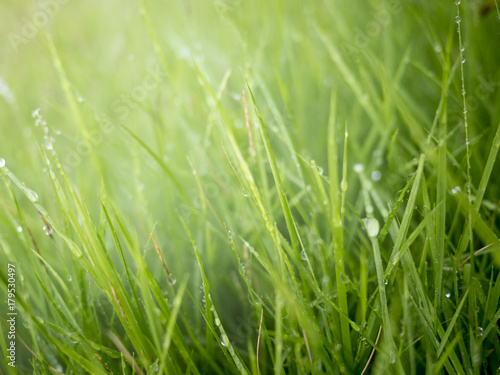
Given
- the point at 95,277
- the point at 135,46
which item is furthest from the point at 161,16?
the point at 95,277

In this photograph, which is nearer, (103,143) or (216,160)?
(216,160)

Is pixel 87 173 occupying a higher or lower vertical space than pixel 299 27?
lower

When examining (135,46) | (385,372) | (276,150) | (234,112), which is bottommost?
(385,372)

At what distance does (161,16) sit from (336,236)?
3.95 feet

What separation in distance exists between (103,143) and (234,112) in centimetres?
40

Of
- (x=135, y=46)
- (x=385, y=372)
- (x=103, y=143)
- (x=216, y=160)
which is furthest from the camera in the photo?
(x=135, y=46)

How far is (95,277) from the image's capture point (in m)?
0.45

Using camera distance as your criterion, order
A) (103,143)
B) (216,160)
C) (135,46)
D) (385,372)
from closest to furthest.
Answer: (385,372) < (216,160) < (103,143) < (135,46)

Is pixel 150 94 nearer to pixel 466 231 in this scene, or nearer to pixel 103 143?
pixel 103 143

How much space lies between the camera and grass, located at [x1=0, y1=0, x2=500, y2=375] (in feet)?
1.43

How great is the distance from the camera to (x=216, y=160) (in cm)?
84

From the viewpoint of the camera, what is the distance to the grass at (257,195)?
17.2 inches

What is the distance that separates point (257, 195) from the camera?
430mm

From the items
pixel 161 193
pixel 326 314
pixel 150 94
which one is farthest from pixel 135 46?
pixel 326 314
